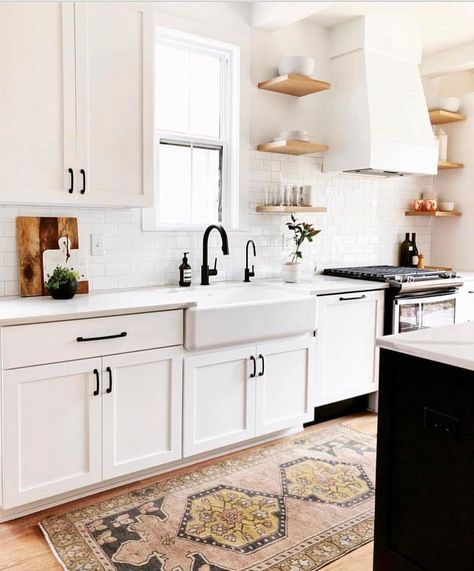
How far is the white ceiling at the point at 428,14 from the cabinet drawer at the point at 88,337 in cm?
240

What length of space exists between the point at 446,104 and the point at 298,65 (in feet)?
5.95

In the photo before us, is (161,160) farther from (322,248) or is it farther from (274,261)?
(322,248)

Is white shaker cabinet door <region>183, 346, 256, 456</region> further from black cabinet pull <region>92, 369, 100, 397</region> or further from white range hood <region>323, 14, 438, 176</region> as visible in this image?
white range hood <region>323, 14, 438, 176</region>

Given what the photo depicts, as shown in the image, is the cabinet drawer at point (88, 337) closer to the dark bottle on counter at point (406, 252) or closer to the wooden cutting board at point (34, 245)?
the wooden cutting board at point (34, 245)

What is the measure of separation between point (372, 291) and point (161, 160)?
1.65 metres

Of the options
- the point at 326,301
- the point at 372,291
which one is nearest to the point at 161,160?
the point at 326,301

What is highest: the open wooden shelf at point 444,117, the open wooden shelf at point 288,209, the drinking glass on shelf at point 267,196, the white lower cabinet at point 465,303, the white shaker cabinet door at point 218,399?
the open wooden shelf at point 444,117

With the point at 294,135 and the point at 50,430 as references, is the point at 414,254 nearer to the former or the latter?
the point at 294,135

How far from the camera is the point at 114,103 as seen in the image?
2898mm

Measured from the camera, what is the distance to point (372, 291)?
375 cm

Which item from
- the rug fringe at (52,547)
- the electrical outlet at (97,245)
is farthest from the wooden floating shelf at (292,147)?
the rug fringe at (52,547)

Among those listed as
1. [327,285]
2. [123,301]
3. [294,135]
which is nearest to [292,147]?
[294,135]

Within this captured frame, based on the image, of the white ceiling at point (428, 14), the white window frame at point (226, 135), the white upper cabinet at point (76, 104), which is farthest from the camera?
the white ceiling at point (428, 14)

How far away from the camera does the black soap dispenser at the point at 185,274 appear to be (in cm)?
351
